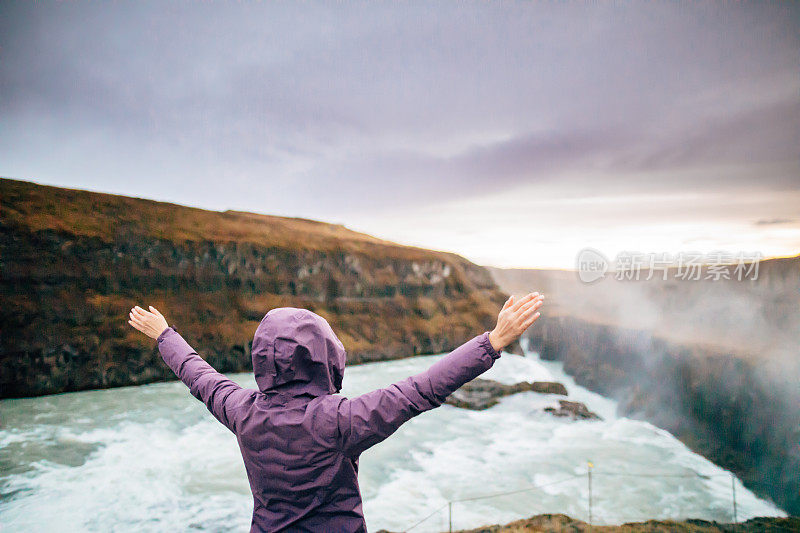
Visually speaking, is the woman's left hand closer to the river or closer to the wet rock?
the river

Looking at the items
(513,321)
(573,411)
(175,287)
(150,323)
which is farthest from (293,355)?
(175,287)

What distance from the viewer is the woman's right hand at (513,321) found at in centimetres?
183

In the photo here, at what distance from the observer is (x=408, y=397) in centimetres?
176

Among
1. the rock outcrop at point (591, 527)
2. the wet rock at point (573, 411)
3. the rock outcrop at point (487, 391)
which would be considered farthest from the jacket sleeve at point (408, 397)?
the wet rock at point (573, 411)

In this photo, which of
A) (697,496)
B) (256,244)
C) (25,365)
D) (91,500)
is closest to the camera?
(91,500)

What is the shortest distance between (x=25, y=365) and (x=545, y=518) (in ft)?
129

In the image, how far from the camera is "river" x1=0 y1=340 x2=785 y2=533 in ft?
46.6

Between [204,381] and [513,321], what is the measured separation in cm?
172

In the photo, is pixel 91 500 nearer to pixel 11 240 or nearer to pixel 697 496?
pixel 697 496

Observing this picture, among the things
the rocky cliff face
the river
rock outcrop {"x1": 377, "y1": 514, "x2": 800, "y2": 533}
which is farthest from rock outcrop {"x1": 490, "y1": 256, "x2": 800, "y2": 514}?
rock outcrop {"x1": 377, "y1": 514, "x2": 800, "y2": 533}

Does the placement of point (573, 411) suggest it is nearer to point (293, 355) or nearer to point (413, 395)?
point (413, 395)

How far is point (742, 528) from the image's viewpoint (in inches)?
343

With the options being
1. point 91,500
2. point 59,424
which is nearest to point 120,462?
point 91,500

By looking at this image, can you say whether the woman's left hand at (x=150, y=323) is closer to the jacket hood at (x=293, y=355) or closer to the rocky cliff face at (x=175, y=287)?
the jacket hood at (x=293, y=355)
